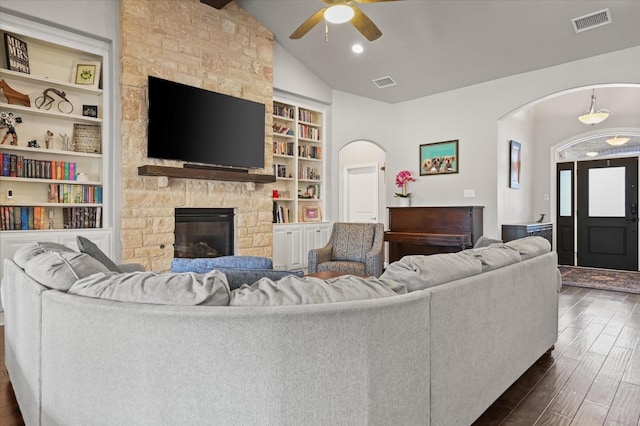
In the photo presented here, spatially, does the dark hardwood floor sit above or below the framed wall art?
below

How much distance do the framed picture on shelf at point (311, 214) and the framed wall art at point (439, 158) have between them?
199 cm

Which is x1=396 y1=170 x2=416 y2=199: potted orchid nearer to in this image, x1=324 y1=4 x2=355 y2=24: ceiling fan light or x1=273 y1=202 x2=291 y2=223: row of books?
x1=273 y1=202 x2=291 y2=223: row of books

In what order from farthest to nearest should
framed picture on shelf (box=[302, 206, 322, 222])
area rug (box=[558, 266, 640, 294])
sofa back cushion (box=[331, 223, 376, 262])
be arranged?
1. framed picture on shelf (box=[302, 206, 322, 222])
2. area rug (box=[558, 266, 640, 294])
3. sofa back cushion (box=[331, 223, 376, 262])

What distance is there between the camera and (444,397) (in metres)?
1.66

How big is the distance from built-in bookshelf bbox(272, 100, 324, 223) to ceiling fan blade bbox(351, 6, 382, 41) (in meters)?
2.42

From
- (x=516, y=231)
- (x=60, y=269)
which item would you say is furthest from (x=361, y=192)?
(x=60, y=269)

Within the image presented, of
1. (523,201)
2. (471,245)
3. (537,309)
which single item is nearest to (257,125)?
(471,245)

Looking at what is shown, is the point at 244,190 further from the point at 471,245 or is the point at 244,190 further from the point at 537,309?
the point at 537,309

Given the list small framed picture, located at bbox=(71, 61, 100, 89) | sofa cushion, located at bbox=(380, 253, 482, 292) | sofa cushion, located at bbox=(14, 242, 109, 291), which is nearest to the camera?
sofa cushion, located at bbox=(14, 242, 109, 291)

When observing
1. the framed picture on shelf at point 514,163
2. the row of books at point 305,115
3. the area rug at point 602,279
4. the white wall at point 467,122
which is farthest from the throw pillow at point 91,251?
the framed picture on shelf at point 514,163

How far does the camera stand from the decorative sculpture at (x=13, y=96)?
12.5 ft

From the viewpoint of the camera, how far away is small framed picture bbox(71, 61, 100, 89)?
170 inches

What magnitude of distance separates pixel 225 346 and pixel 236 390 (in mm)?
139

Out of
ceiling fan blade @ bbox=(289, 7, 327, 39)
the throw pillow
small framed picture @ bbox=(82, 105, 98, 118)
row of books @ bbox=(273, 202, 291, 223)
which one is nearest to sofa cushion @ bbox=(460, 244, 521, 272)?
the throw pillow
